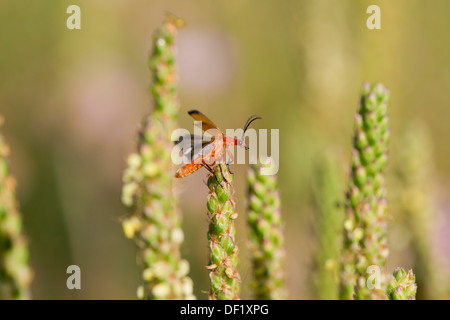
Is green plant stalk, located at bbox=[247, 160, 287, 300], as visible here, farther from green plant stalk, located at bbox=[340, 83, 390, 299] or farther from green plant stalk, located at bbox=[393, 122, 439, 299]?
green plant stalk, located at bbox=[393, 122, 439, 299]

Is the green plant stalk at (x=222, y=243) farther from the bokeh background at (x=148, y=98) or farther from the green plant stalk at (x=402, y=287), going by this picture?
the bokeh background at (x=148, y=98)

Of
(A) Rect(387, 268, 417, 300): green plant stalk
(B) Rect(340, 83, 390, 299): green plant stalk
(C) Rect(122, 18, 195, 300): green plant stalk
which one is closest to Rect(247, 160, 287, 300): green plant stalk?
(B) Rect(340, 83, 390, 299): green plant stalk

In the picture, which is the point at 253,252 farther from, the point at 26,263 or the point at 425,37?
the point at 425,37

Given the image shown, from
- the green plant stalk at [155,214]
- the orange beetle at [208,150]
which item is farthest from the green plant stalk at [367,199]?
the green plant stalk at [155,214]

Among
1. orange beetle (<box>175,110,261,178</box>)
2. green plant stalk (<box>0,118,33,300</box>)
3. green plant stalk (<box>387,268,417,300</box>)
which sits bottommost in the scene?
green plant stalk (<box>387,268,417,300</box>)

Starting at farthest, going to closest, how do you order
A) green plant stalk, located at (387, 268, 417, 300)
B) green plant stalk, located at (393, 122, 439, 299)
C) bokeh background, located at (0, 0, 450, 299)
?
bokeh background, located at (0, 0, 450, 299) → green plant stalk, located at (393, 122, 439, 299) → green plant stalk, located at (387, 268, 417, 300)

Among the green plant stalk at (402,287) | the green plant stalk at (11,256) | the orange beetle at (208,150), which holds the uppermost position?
the orange beetle at (208,150)
